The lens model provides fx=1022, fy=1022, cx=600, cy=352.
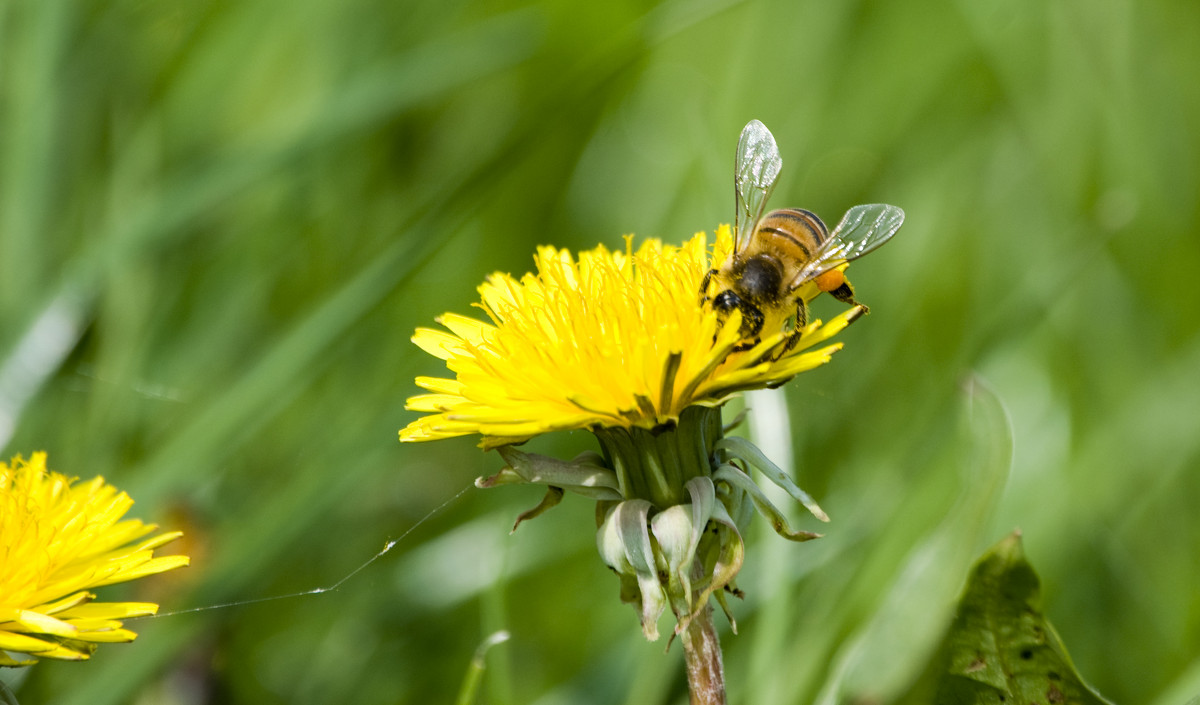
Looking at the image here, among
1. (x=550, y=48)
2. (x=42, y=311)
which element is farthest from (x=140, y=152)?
(x=550, y=48)

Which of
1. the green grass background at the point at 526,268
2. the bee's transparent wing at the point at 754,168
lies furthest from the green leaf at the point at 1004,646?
the bee's transparent wing at the point at 754,168

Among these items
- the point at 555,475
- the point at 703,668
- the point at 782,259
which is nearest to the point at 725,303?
the point at 782,259

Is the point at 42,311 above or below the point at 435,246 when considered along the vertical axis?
above

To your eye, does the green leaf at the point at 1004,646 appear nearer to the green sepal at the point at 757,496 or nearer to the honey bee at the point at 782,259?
the green sepal at the point at 757,496

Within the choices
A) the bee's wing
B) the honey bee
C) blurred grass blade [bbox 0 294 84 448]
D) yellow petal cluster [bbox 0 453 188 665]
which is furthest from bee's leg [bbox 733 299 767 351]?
blurred grass blade [bbox 0 294 84 448]

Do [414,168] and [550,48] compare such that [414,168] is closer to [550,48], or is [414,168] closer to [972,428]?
[550,48]

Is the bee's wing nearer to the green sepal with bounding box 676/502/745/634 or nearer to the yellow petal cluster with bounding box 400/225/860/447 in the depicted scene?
the yellow petal cluster with bounding box 400/225/860/447
